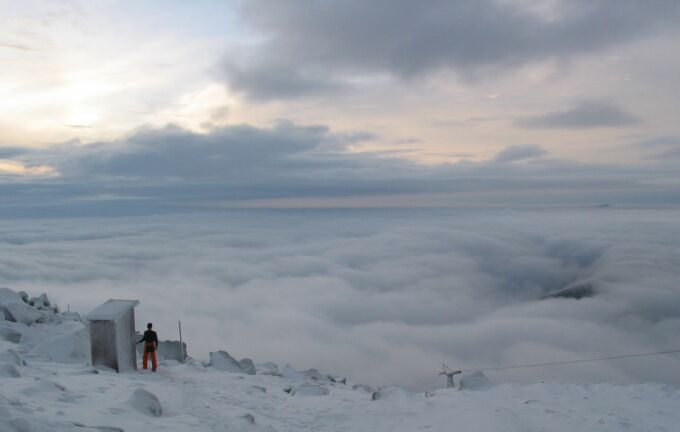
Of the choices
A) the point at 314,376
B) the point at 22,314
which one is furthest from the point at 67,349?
the point at 314,376

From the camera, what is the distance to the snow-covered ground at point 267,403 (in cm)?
792

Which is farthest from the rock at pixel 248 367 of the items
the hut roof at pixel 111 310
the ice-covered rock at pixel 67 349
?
the ice-covered rock at pixel 67 349

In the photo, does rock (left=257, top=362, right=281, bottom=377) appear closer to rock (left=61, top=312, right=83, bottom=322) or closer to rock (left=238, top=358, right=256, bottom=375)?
rock (left=238, top=358, right=256, bottom=375)

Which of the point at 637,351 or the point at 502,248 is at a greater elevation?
the point at 502,248

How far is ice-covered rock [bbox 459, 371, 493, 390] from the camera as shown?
496 inches

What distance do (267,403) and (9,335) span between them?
9801mm

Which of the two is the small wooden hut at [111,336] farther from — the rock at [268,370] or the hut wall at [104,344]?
the rock at [268,370]

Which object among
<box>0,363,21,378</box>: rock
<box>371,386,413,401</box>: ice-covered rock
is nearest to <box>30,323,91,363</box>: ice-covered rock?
<box>0,363,21,378</box>: rock

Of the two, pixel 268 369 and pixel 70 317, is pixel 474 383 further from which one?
pixel 70 317

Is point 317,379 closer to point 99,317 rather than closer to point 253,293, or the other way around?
point 99,317

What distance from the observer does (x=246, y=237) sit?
19138 cm

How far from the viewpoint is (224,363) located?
14.7m

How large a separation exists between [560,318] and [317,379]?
77.2 metres

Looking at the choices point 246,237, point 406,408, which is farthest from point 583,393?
point 246,237
